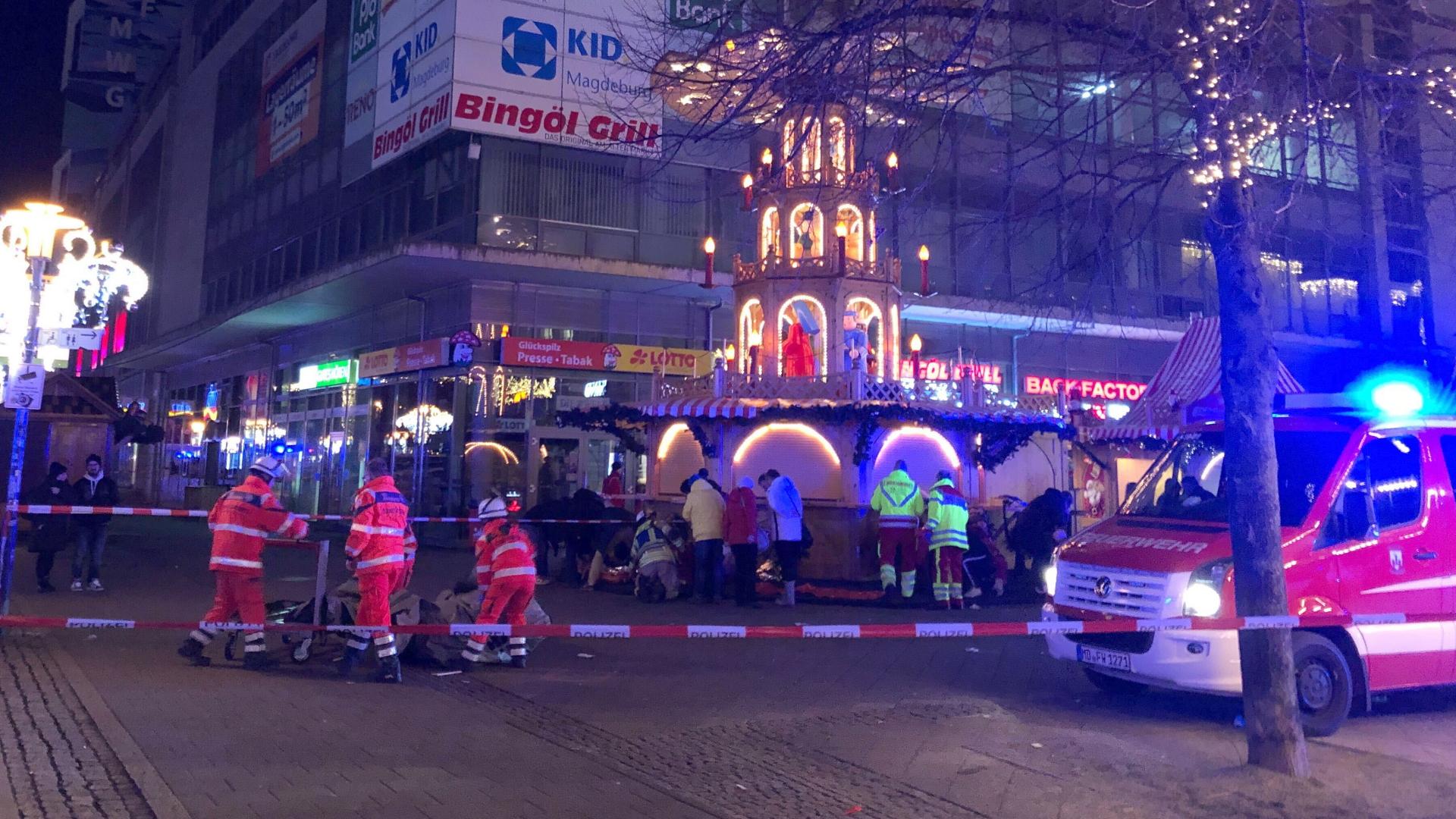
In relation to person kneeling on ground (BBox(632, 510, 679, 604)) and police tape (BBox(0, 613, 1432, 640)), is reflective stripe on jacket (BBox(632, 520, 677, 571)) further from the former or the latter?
police tape (BBox(0, 613, 1432, 640))

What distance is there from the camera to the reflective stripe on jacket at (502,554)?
366 inches

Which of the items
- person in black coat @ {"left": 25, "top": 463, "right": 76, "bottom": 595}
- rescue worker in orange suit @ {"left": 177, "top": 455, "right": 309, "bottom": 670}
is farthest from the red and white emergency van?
person in black coat @ {"left": 25, "top": 463, "right": 76, "bottom": 595}

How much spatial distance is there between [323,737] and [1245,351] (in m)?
6.55

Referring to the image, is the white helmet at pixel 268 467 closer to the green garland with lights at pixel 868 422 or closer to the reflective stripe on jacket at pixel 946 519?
the green garland with lights at pixel 868 422

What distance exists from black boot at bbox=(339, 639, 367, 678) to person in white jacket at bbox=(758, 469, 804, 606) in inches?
256

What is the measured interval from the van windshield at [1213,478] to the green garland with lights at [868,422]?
6.40m

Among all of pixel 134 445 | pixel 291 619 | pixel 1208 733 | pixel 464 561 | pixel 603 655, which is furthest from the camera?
pixel 134 445

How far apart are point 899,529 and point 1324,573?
729 centimetres

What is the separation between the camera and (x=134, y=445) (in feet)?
164

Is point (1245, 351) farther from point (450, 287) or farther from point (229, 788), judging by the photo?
point (450, 287)

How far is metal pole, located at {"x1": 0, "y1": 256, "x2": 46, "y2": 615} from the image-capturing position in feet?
35.0

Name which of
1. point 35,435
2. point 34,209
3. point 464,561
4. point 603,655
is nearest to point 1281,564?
point 603,655

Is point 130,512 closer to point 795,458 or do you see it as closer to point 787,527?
point 787,527

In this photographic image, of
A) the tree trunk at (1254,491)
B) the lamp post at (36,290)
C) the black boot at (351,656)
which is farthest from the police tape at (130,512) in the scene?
the tree trunk at (1254,491)
